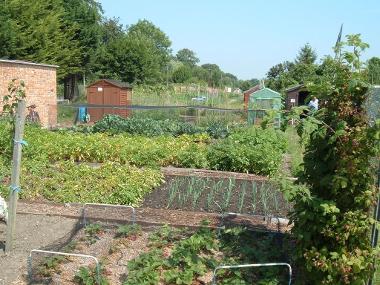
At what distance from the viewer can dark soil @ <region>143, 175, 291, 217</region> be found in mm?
8266

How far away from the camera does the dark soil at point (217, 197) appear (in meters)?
8.27

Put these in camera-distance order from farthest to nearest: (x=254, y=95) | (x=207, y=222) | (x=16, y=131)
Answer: (x=254, y=95) → (x=207, y=222) → (x=16, y=131)

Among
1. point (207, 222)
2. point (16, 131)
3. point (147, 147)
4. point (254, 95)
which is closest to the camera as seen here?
point (16, 131)

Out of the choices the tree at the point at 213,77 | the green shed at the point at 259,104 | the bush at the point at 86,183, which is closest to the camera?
the bush at the point at 86,183

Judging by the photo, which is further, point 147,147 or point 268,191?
point 147,147

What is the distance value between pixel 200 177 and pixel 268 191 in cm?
170

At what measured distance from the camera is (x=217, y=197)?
9039mm

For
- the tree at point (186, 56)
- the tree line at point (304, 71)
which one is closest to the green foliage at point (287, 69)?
the tree line at point (304, 71)

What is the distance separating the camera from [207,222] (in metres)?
6.52

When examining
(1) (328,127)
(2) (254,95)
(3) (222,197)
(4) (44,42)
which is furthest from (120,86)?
(1) (328,127)

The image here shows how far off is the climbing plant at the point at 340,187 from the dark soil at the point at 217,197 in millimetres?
3126

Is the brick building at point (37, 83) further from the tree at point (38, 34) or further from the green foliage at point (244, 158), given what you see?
the green foliage at point (244, 158)

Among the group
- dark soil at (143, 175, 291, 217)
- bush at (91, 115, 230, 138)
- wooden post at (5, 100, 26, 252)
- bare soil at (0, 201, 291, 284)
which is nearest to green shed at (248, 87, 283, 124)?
bush at (91, 115, 230, 138)

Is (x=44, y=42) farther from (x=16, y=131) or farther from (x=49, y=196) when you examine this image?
(x=16, y=131)
